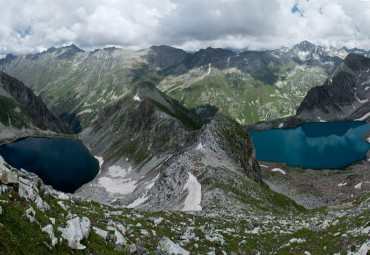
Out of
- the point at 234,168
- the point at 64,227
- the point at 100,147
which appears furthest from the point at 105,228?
the point at 100,147

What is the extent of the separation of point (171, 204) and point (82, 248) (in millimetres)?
41140

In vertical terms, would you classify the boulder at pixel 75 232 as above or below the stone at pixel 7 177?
below

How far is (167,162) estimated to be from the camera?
83125 millimetres

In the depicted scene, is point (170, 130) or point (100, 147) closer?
point (170, 130)

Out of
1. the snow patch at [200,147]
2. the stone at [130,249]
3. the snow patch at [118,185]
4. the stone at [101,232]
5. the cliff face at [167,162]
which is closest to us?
the stone at [130,249]

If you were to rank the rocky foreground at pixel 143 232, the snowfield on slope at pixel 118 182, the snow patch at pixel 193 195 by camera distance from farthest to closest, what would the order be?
the snowfield on slope at pixel 118 182 → the snow patch at pixel 193 195 → the rocky foreground at pixel 143 232

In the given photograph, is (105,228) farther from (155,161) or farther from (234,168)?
(155,161)

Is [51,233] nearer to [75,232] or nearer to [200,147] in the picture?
[75,232]

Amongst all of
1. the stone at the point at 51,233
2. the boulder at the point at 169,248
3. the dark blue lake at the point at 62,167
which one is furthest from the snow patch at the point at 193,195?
the dark blue lake at the point at 62,167

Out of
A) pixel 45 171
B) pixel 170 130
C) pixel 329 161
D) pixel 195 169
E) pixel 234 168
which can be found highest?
pixel 329 161

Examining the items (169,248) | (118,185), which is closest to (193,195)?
(169,248)

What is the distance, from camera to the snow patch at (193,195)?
49006 millimetres

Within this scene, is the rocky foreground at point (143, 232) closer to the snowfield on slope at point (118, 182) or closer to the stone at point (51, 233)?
the stone at point (51, 233)

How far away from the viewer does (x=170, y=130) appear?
144m
